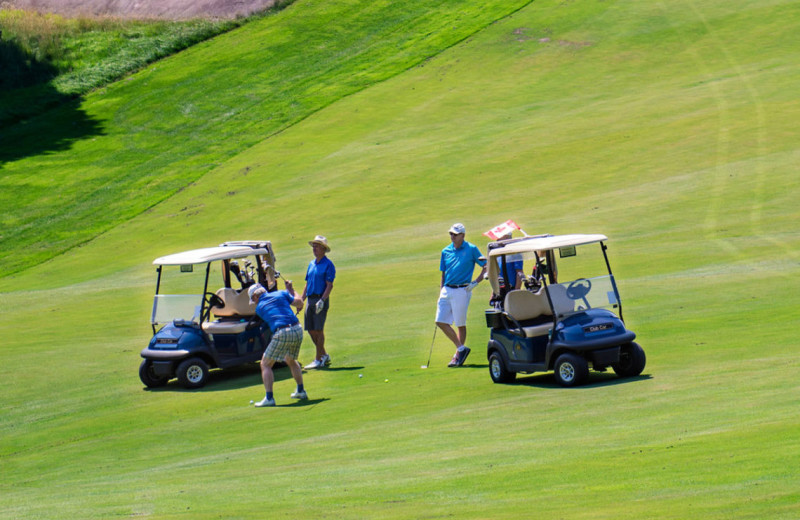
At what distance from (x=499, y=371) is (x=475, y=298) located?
27.5 ft

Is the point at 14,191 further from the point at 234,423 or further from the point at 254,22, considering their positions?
the point at 234,423

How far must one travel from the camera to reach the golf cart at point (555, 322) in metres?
13.2

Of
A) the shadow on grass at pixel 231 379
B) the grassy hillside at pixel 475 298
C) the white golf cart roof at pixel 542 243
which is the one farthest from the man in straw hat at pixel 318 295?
the white golf cart roof at pixel 542 243

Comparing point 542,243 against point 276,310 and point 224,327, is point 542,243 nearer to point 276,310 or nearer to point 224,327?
point 276,310

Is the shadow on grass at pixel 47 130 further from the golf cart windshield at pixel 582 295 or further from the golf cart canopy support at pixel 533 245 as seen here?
the golf cart windshield at pixel 582 295

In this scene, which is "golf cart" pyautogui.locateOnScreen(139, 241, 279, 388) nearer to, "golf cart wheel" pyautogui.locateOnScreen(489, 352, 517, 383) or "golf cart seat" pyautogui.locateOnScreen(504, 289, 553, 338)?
→ "golf cart wheel" pyautogui.locateOnScreen(489, 352, 517, 383)

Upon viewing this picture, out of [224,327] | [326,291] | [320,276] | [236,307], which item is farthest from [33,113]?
[326,291]

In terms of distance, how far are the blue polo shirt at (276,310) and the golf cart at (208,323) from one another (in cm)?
238

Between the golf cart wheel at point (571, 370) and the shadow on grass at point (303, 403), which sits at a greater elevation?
the golf cart wheel at point (571, 370)

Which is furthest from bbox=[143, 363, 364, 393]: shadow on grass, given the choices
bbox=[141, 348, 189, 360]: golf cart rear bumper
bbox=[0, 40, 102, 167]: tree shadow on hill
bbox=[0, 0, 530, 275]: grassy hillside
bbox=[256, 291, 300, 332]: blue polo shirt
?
bbox=[0, 40, 102, 167]: tree shadow on hill

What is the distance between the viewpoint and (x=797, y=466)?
25.6 feet

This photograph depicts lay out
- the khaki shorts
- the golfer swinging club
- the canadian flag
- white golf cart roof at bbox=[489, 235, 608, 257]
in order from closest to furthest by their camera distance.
A: white golf cart roof at bbox=[489, 235, 608, 257], the khaki shorts, the canadian flag, the golfer swinging club

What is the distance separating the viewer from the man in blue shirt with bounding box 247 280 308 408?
1401 centimetres

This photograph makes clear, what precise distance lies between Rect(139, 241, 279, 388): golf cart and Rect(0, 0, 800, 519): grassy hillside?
1.39ft
